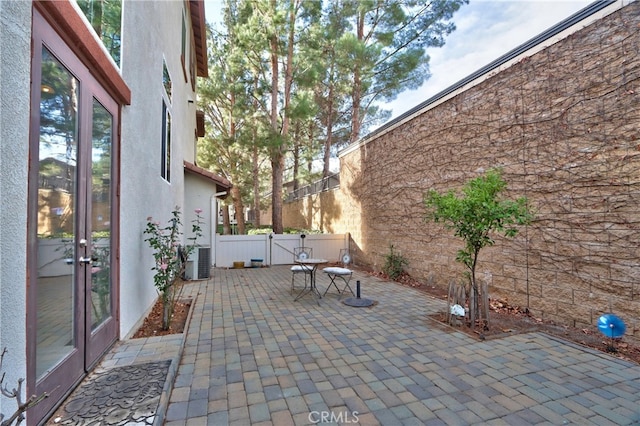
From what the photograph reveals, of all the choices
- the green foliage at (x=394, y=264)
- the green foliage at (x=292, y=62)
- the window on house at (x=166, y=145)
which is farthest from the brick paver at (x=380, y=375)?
the green foliage at (x=292, y=62)

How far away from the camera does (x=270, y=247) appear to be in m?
10.0

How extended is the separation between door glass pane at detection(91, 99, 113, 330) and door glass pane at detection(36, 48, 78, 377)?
1.18ft

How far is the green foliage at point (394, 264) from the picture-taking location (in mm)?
7398

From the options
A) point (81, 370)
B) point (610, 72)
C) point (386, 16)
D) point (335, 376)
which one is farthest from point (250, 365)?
point (386, 16)

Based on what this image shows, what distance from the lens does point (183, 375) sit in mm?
2746

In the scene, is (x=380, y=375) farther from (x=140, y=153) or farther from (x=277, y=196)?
(x=277, y=196)

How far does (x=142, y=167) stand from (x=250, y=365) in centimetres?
286

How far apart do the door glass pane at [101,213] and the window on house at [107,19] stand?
656 millimetres

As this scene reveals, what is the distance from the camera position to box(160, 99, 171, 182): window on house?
17.9 feet

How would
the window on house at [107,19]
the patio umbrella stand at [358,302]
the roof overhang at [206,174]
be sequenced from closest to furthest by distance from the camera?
the window on house at [107,19], the patio umbrella stand at [358,302], the roof overhang at [206,174]

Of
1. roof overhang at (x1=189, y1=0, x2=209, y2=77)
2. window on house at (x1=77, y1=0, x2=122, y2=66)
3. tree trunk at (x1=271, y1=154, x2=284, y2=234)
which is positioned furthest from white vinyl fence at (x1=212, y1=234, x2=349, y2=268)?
→ window on house at (x1=77, y1=0, x2=122, y2=66)

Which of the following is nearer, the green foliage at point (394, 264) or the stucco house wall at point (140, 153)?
the stucco house wall at point (140, 153)

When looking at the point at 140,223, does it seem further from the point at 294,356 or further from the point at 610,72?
the point at 610,72

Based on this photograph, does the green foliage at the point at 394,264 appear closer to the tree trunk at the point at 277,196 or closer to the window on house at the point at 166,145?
the tree trunk at the point at 277,196
